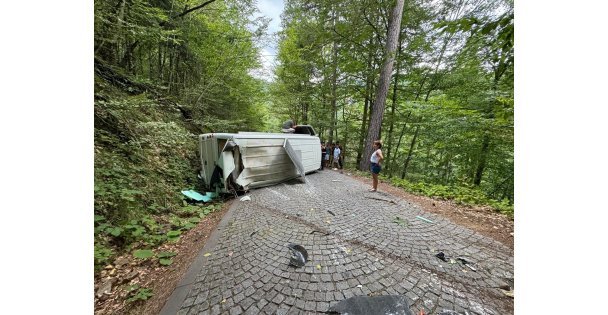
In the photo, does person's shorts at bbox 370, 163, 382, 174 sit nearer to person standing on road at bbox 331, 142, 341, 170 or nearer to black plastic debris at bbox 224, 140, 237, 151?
black plastic debris at bbox 224, 140, 237, 151

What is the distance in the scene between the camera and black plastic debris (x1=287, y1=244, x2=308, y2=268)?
2342 millimetres

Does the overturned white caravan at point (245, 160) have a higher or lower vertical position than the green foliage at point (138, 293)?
higher

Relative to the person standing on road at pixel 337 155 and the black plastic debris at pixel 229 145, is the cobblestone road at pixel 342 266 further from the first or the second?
the person standing on road at pixel 337 155

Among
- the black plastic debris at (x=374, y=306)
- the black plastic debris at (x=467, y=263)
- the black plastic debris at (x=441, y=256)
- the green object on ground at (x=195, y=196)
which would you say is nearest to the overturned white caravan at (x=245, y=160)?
the green object on ground at (x=195, y=196)

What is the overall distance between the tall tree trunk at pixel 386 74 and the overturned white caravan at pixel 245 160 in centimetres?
366

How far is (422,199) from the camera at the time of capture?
5.32 m

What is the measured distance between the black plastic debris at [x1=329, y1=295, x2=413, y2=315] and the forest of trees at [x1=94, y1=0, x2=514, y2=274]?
272cm

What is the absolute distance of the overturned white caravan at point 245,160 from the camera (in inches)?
201

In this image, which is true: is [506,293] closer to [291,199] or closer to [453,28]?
[453,28]

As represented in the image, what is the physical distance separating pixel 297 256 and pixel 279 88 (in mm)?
12076

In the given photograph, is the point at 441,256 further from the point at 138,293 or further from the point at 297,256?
the point at 138,293

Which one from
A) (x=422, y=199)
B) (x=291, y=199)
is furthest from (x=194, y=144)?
(x=422, y=199)

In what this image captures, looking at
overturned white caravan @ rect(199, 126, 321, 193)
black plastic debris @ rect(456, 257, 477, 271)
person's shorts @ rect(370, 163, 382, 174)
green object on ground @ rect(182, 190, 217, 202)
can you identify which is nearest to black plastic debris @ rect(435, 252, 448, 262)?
black plastic debris @ rect(456, 257, 477, 271)

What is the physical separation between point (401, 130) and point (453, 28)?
10588mm
